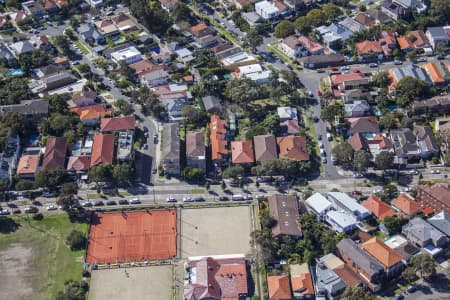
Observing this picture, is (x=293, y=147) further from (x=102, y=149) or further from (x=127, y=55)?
(x=127, y=55)

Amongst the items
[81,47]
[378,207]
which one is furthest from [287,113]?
[81,47]

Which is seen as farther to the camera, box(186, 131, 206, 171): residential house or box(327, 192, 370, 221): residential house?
box(186, 131, 206, 171): residential house

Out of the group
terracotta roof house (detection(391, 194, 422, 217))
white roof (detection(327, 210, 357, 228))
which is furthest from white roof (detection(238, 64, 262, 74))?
terracotta roof house (detection(391, 194, 422, 217))

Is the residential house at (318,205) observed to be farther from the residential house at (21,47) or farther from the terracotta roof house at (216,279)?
the residential house at (21,47)

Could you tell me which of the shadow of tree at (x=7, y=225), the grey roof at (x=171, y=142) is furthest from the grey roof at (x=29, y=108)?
the shadow of tree at (x=7, y=225)

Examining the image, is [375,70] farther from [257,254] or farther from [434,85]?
[257,254]

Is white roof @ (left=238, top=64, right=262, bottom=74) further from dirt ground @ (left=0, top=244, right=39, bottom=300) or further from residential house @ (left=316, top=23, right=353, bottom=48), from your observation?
dirt ground @ (left=0, top=244, right=39, bottom=300)

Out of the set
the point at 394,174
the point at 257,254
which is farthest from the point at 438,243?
the point at 257,254
